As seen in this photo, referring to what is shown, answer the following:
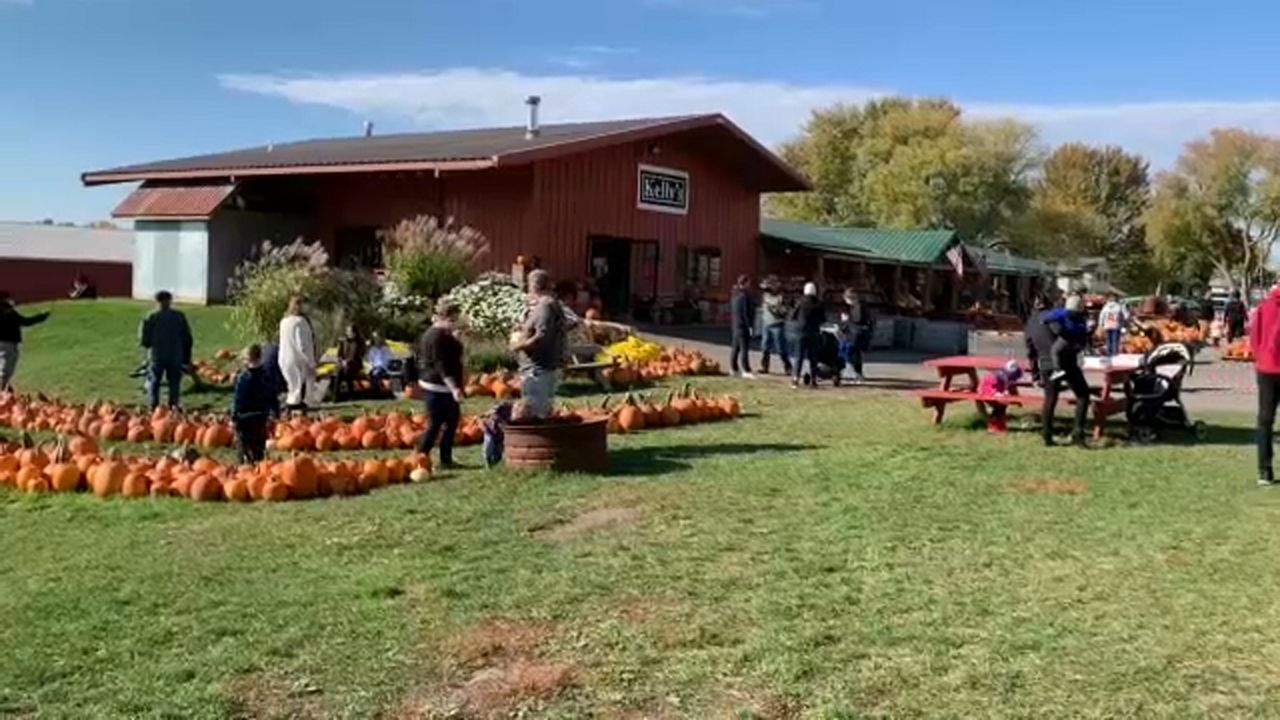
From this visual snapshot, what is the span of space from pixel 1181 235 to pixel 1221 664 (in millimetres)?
66847

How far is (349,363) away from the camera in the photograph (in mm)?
17047

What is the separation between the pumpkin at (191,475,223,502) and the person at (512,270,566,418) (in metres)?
2.42

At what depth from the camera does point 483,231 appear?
27312mm

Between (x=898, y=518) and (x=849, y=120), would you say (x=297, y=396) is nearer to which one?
(x=898, y=518)

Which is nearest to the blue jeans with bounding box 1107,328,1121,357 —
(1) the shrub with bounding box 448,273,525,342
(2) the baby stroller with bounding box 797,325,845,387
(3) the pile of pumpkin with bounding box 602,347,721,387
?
(2) the baby stroller with bounding box 797,325,845,387

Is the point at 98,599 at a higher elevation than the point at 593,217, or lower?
lower

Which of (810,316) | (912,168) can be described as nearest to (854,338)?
(810,316)

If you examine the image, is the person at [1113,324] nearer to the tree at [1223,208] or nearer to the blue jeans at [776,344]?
the blue jeans at [776,344]

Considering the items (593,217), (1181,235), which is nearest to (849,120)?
(1181,235)

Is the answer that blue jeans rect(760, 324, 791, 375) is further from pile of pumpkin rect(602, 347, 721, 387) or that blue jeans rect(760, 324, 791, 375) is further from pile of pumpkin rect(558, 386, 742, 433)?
pile of pumpkin rect(558, 386, 742, 433)

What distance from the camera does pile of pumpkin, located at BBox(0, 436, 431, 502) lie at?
9.84 metres

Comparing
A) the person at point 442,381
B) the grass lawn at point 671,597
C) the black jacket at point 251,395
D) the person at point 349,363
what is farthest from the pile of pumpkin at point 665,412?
the person at point 349,363

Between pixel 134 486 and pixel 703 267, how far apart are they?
22.9 m

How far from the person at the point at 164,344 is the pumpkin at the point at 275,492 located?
6484 millimetres
